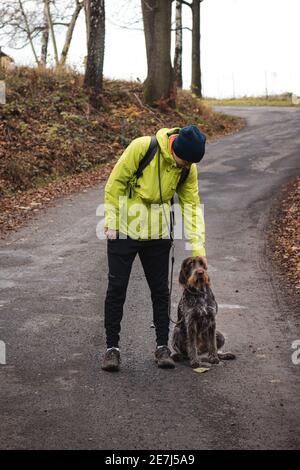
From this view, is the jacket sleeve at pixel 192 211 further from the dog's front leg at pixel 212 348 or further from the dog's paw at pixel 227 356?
the dog's paw at pixel 227 356

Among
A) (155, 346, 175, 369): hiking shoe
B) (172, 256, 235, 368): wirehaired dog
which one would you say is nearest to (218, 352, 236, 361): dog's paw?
(172, 256, 235, 368): wirehaired dog

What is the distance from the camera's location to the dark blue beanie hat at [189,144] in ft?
20.4

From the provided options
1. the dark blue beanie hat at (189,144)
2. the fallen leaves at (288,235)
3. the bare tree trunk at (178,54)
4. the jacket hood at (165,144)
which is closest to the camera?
the dark blue beanie hat at (189,144)

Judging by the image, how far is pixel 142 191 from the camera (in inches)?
258

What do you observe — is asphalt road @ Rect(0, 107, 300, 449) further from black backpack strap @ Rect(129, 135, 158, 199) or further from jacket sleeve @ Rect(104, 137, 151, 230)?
black backpack strap @ Rect(129, 135, 158, 199)

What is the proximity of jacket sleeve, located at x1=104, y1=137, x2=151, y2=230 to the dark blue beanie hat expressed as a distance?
35cm

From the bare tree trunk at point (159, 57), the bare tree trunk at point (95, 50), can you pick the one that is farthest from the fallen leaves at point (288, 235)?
→ the bare tree trunk at point (159, 57)

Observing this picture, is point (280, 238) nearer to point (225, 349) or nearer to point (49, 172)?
point (225, 349)

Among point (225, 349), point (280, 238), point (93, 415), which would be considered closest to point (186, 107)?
point (280, 238)

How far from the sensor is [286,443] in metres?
5.18

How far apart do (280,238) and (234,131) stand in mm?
16089

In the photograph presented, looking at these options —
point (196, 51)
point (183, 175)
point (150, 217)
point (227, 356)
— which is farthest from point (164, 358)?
point (196, 51)

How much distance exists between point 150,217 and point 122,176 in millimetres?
476

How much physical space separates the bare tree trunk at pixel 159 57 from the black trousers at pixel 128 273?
798 inches
